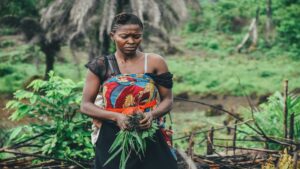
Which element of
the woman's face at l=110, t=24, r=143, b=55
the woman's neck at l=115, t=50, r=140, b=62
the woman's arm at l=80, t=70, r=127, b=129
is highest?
the woman's face at l=110, t=24, r=143, b=55

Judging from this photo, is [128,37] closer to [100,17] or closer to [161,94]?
[161,94]

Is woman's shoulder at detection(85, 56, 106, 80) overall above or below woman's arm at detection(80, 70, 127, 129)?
above

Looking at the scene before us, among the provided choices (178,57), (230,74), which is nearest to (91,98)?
(230,74)

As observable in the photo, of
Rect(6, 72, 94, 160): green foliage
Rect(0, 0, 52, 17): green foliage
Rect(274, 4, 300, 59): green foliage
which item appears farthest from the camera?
Rect(274, 4, 300, 59): green foliage

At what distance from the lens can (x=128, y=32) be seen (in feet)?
9.00

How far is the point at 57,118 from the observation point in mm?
4277

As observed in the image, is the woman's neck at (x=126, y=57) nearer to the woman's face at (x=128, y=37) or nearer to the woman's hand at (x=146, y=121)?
the woman's face at (x=128, y=37)

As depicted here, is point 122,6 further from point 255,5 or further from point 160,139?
point 255,5

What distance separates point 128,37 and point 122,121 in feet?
1.42

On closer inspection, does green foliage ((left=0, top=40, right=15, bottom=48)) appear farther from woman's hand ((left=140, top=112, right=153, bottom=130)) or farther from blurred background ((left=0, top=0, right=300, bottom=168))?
woman's hand ((left=140, top=112, right=153, bottom=130))

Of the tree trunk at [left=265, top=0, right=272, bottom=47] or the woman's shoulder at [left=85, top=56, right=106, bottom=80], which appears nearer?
the woman's shoulder at [left=85, top=56, right=106, bottom=80]

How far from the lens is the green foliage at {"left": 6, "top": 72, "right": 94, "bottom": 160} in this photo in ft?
13.5

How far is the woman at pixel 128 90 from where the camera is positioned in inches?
108

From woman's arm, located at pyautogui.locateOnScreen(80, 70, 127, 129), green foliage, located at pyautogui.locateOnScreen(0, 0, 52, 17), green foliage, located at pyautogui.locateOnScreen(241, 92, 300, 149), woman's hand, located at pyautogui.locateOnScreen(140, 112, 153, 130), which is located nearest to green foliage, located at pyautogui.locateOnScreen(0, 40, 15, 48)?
green foliage, located at pyautogui.locateOnScreen(0, 0, 52, 17)
